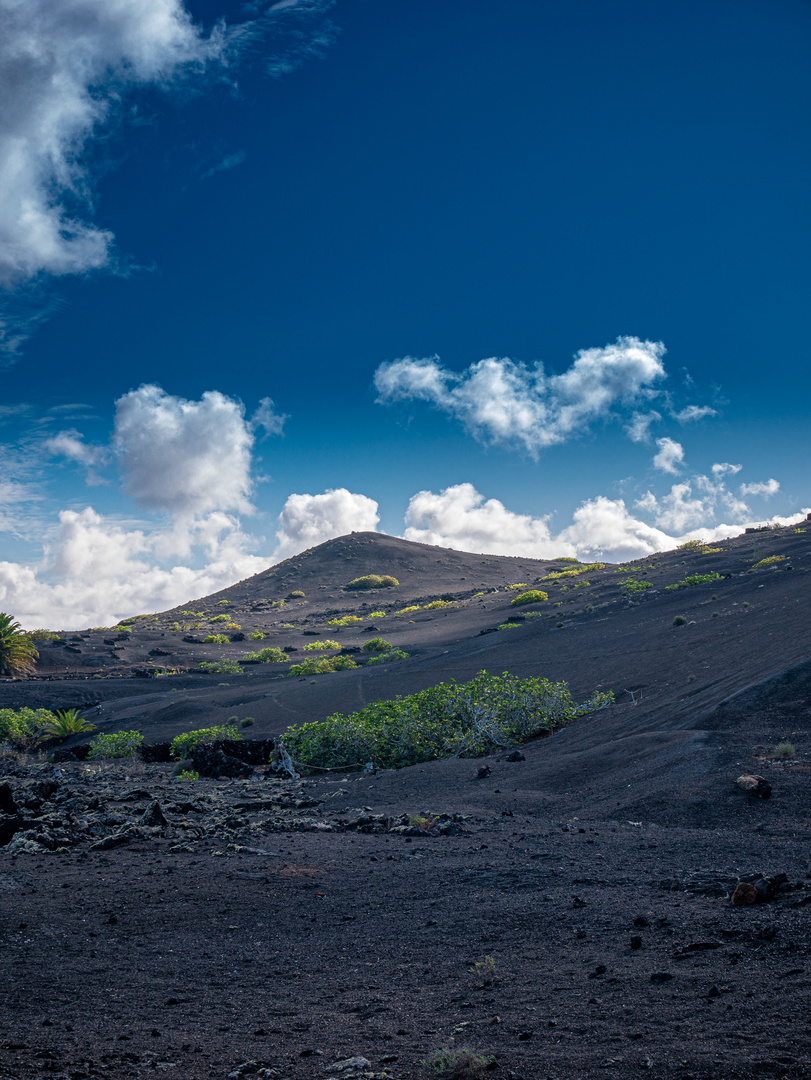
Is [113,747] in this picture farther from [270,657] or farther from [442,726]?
[270,657]

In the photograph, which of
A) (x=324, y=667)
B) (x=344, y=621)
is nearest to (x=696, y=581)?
(x=324, y=667)

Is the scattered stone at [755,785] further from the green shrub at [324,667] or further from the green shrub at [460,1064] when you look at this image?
the green shrub at [324,667]

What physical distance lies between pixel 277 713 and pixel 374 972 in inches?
681

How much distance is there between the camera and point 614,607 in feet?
93.6

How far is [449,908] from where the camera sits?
5.11m

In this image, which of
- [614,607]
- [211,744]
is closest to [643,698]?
[211,744]

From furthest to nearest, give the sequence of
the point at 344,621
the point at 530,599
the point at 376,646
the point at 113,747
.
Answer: the point at 344,621, the point at 530,599, the point at 376,646, the point at 113,747

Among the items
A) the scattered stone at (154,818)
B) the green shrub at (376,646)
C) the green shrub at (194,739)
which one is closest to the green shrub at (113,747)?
the green shrub at (194,739)

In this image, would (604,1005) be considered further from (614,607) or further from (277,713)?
(614,607)

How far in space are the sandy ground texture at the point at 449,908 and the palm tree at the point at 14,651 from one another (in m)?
19.3

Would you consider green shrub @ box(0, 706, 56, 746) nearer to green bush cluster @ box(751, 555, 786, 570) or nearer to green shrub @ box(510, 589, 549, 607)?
green shrub @ box(510, 589, 549, 607)

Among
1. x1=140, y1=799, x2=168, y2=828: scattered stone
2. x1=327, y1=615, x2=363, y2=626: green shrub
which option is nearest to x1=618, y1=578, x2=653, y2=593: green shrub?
x1=327, y1=615, x2=363, y2=626: green shrub

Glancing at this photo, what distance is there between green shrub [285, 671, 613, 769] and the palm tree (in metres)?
24.2

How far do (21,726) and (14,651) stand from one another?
13955 millimetres
